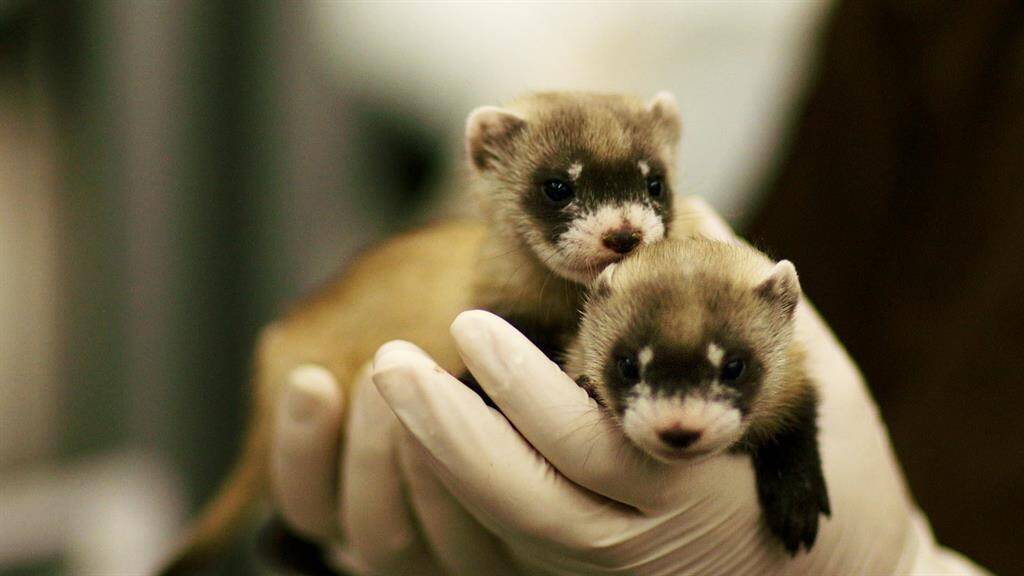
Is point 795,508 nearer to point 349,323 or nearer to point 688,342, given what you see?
point 688,342

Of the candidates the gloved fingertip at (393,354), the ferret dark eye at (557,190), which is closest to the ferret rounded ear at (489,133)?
the ferret dark eye at (557,190)

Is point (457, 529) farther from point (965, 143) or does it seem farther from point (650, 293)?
point (965, 143)

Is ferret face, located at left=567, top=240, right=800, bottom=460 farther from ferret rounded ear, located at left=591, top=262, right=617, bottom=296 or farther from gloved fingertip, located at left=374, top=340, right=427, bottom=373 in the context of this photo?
gloved fingertip, located at left=374, top=340, right=427, bottom=373

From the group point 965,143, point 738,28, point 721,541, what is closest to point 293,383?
point 721,541

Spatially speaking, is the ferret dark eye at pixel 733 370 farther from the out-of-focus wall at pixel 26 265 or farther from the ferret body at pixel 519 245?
the out-of-focus wall at pixel 26 265

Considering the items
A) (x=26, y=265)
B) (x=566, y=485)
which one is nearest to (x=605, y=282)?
(x=566, y=485)

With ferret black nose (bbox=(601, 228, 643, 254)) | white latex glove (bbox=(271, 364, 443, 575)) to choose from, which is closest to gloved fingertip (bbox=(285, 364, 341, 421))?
white latex glove (bbox=(271, 364, 443, 575))
